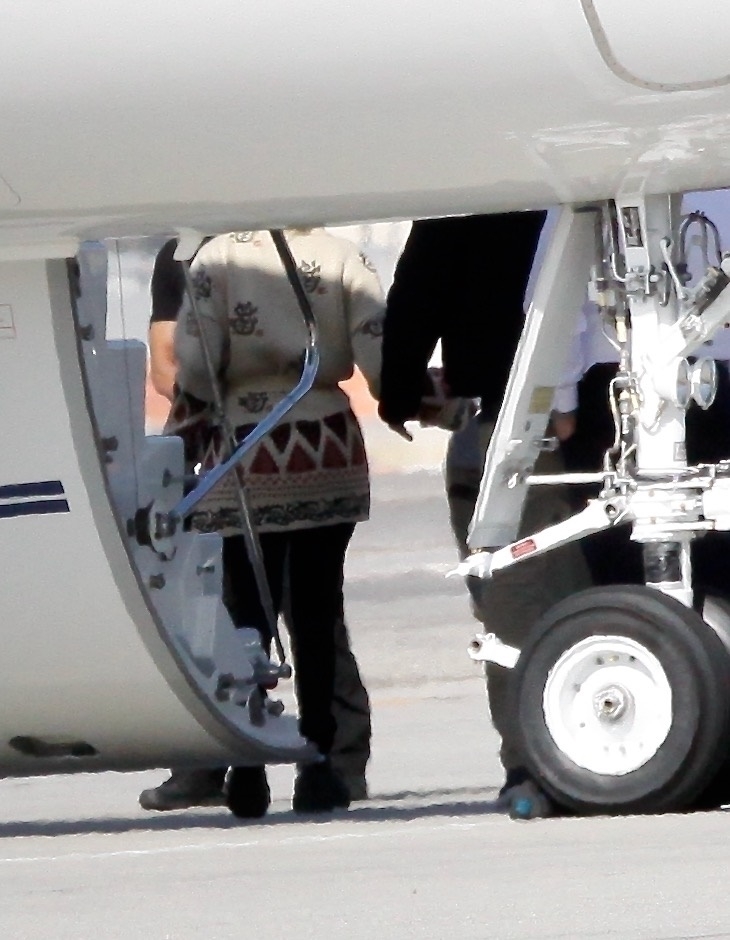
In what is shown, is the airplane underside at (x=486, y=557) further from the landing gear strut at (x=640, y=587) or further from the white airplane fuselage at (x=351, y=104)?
the white airplane fuselage at (x=351, y=104)

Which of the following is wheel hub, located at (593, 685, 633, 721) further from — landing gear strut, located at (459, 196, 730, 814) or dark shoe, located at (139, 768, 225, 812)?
dark shoe, located at (139, 768, 225, 812)

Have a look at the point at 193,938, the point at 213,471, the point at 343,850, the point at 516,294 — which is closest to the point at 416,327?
the point at 516,294

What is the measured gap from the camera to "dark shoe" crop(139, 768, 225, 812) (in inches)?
255

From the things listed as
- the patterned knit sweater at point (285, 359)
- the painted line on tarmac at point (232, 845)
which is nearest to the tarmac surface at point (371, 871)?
the painted line on tarmac at point (232, 845)

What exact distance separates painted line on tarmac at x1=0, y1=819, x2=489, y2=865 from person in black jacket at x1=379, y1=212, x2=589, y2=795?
649 millimetres

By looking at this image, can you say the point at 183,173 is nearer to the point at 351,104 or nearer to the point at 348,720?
the point at 351,104

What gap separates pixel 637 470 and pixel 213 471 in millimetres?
1241

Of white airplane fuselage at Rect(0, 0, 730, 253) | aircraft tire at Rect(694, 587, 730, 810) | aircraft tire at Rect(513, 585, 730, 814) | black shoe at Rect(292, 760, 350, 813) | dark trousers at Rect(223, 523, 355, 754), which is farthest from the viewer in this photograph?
dark trousers at Rect(223, 523, 355, 754)

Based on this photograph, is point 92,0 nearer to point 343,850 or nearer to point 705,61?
point 705,61

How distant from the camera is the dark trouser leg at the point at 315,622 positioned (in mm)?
6371

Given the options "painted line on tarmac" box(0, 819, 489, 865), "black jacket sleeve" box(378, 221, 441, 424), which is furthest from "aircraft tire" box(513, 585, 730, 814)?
"black jacket sleeve" box(378, 221, 441, 424)

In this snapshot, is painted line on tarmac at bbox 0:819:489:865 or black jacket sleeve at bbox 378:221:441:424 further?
black jacket sleeve at bbox 378:221:441:424

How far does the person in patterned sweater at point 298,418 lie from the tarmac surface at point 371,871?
19.8 inches

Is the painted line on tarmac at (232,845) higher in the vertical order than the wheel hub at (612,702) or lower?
lower
